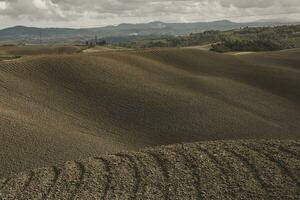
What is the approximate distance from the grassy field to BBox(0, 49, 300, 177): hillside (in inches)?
2.0

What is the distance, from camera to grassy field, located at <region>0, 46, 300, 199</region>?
1464 cm

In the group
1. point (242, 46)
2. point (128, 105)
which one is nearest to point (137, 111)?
point (128, 105)

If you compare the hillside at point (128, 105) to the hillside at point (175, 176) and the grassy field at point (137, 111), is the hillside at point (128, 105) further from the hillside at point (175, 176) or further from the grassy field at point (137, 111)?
the hillside at point (175, 176)

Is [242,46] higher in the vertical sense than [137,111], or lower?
higher

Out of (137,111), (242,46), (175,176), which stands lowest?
(175,176)

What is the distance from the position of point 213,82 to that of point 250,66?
816cm

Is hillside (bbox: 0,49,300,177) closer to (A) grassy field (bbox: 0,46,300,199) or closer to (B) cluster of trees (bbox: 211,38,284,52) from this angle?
(A) grassy field (bbox: 0,46,300,199)

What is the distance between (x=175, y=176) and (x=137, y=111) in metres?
10.3

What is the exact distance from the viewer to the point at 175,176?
13.7 metres

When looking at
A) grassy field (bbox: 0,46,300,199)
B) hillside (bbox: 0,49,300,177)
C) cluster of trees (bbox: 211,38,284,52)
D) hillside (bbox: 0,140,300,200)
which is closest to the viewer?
hillside (bbox: 0,140,300,200)

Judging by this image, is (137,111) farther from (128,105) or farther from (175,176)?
(175,176)

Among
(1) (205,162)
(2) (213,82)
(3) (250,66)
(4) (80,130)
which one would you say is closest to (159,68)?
(2) (213,82)

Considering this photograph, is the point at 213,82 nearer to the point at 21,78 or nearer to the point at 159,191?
the point at 21,78

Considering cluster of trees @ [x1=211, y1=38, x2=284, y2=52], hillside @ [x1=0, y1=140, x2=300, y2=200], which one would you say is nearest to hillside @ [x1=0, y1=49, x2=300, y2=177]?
hillside @ [x1=0, y1=140, x2=300, y2=200]
